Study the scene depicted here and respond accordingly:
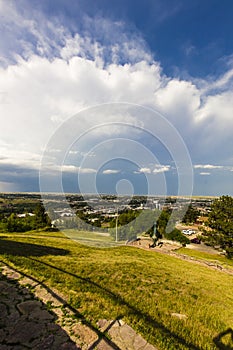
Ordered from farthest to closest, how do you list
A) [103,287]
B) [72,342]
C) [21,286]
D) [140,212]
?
[140,212], [103,287], [21,286], [72,342]

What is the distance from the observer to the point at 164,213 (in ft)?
136

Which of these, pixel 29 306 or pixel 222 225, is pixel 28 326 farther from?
pixel 222 225

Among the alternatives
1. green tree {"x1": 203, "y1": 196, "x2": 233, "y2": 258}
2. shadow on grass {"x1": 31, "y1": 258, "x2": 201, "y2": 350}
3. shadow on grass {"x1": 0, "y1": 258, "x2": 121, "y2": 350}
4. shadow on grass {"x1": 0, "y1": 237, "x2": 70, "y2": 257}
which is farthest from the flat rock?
green tree {"x1": 203, "y1": 196, "x2": 233, "y2": 258}

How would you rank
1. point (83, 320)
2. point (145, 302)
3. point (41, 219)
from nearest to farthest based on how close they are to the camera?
point (83, 320) < point (145, 302) < point (41, 219)

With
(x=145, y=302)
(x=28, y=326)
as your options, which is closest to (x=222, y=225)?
(x=145, y=302)

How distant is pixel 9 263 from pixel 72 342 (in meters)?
5.17

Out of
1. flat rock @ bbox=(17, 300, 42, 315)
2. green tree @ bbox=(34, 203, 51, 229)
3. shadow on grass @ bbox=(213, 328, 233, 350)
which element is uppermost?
flat rock @ bbox=(17, 300, 42, 315)

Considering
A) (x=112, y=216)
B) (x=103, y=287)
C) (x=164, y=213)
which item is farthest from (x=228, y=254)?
(x=103, y=287)

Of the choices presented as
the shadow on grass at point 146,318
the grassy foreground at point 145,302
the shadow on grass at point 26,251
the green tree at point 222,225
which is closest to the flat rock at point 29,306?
the grassy foreground at point 145,302

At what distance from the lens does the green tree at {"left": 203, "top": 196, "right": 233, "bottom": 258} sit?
2786 cm

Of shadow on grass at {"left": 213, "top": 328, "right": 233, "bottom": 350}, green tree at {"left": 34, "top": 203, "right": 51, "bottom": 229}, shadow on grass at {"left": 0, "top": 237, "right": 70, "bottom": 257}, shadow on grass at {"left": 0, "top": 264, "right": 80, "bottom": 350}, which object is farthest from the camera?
green tree at {"left": 34, "top": 203, "right": 51, "bottom": 229}

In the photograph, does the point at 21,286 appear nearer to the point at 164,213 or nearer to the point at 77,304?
the point at 77,304

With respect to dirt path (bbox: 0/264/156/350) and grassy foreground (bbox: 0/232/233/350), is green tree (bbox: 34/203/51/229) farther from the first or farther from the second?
dirt path (bbox: 0/264/156/350)

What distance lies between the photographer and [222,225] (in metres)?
28.7
